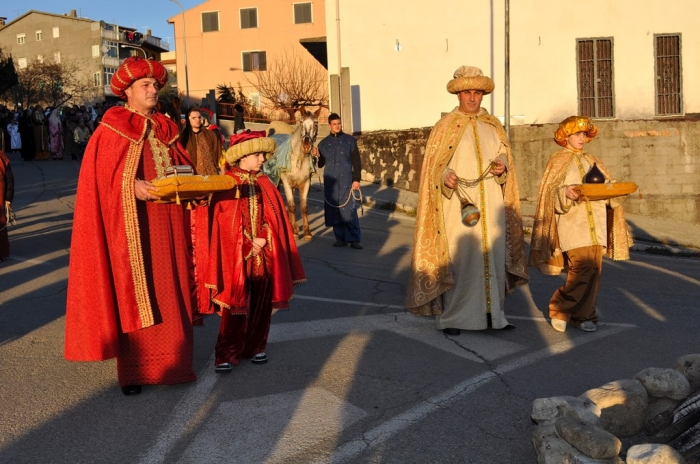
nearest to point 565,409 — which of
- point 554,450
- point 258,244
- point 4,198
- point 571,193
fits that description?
point 554,450

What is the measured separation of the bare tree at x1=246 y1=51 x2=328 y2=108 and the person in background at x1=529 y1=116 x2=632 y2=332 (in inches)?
1429

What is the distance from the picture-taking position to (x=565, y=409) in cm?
444

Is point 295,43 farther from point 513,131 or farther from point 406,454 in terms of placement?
point 406,454

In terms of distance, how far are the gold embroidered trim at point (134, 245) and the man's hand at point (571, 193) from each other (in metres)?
3.58

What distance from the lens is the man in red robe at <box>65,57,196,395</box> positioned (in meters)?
5.63

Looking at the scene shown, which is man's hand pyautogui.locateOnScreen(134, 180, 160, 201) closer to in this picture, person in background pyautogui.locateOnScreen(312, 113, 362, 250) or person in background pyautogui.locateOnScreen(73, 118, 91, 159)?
person in background pyautogui.locateOnScreen(312, 113, 362, 250)

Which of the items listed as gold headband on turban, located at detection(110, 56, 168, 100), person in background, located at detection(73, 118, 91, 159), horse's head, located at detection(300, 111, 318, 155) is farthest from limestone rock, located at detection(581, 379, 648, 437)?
person in background, located at detection(73, 118, 91, 159)

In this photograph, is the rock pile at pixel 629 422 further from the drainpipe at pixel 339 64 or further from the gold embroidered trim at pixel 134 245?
the drainpipe at pixel 339 64

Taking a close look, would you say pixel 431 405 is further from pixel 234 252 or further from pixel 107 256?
pixel 107 256

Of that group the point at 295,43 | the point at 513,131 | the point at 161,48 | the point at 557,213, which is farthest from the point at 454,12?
the point at 161,48

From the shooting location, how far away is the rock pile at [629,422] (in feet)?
13.0

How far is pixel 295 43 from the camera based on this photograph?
5956 centimetres

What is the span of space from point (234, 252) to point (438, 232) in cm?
201

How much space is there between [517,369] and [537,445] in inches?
72.4
